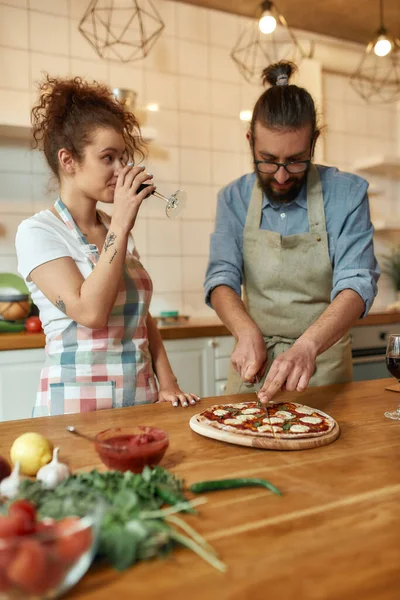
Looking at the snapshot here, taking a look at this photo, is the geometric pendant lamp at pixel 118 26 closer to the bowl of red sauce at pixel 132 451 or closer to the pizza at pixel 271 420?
the pizza at pixel 271 420

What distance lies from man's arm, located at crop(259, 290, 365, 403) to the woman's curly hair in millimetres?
819

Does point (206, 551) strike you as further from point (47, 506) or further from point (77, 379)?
point (77, 379)

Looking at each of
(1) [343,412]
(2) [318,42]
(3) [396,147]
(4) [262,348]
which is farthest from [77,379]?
(3) [396,147]

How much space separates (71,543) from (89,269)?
3.70 ft

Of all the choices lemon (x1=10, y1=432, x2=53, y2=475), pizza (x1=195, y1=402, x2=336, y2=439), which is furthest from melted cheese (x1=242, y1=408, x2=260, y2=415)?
→ lemon (x1=10, y1=432, x2=53, y2=475)

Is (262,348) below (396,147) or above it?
below

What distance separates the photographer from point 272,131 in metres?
1.73

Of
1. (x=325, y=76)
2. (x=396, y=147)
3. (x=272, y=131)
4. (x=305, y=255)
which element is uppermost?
(x=325, y=76)

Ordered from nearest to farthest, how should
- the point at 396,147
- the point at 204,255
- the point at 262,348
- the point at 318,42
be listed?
the point at 262,348 < the point at 204,255 < the point at 318,42 < the point at 396,147

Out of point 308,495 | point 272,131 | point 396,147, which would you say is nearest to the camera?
point 308,495

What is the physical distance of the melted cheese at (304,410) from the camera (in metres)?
1.26

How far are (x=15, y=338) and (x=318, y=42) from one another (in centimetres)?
285

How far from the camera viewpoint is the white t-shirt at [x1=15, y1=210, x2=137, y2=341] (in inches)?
58.8

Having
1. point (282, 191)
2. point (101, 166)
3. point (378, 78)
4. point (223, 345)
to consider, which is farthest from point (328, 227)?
point (378, 78)
